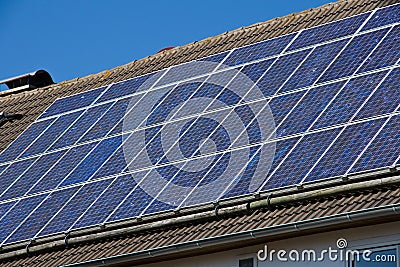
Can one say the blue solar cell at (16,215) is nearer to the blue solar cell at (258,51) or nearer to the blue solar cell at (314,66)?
the blue solar cell at (258,51)

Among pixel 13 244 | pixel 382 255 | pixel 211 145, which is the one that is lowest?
pixel 382 255

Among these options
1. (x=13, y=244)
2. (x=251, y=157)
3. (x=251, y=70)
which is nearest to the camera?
(x=251, y=157)

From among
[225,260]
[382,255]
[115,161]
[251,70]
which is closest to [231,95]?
[251,70]

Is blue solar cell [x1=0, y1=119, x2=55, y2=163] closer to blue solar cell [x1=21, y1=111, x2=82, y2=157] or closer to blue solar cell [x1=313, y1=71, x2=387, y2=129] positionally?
blue solar cell [x1=21, y1=111, x2=82, y2=157]

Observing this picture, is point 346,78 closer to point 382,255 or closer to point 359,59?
point 359,59

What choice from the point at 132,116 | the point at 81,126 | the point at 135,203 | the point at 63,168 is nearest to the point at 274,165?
the point at 135,203

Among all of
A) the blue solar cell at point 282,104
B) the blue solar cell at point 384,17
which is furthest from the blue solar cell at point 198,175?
the blue solar cell at point 384,17

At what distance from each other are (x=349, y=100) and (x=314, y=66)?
194 cm

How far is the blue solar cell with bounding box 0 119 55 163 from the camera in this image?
78.5 ft

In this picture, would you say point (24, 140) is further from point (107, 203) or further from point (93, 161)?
point (107, 203)

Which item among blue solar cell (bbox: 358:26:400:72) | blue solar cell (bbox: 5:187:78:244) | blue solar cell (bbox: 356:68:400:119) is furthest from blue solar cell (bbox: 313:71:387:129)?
blue solar cell (bbox: 5:187:78:244)

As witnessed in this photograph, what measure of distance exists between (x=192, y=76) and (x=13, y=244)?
5.13 metres

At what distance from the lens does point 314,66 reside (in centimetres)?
2075

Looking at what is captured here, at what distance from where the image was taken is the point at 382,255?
1587 centimetres
